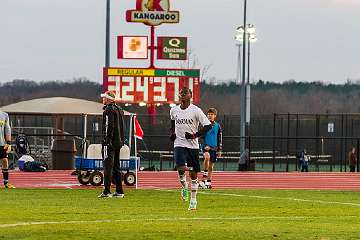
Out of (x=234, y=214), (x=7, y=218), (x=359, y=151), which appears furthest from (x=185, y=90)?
(x=359, y=151)

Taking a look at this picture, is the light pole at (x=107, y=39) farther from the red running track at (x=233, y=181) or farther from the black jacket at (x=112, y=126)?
the black jacket at (x=112, y=126)

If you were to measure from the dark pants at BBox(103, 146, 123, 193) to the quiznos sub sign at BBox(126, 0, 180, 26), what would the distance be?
83.7ft

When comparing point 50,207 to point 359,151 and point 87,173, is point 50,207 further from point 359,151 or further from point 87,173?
point 359,151

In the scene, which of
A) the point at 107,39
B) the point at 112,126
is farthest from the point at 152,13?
the point at 112,126

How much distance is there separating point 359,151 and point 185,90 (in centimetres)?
2720

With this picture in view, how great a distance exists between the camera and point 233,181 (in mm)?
33125

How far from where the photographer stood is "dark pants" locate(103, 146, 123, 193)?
2231 cm

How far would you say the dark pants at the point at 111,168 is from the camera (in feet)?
73.2

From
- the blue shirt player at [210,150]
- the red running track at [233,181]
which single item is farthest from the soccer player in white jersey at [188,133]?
the red running track at [233,181]

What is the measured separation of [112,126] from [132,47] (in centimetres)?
2536

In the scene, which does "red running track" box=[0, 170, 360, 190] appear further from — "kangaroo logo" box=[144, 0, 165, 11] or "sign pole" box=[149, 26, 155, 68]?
"kangaroo logo" box=[144, 0, 165, 11]

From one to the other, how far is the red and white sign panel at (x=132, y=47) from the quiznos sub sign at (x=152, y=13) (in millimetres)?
800

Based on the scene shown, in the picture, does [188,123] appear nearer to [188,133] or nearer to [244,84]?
[188,133]

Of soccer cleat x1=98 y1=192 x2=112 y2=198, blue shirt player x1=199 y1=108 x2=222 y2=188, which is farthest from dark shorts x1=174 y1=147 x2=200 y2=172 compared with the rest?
blue shirt player x1=199 y1=108 x2=222 y2=188
